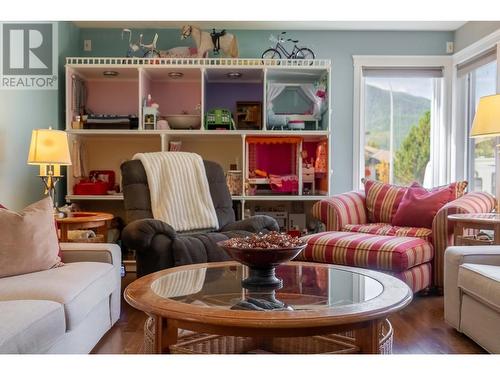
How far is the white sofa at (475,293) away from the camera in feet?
7.61

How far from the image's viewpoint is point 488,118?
333 cm

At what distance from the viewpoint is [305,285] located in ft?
7.04

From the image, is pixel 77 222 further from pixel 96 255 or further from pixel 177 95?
pixel 177 95

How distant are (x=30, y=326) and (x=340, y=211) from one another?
108 inches

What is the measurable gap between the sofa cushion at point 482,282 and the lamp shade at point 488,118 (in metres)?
1.08

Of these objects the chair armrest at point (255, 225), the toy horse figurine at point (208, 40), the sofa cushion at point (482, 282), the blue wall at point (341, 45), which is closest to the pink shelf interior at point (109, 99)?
the blue wall at point (341, 45)

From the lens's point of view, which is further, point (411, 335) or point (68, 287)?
point (411, 335)

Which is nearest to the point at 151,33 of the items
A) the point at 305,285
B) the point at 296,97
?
the point at 296,97

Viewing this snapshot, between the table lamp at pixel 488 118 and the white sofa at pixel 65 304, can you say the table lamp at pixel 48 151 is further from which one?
the table lamp at pixel 488 118

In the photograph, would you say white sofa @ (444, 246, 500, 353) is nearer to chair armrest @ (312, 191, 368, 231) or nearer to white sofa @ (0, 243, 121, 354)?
chair armrest @ (312, 191, 368, 231)

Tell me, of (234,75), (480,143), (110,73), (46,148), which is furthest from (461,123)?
(46,148)

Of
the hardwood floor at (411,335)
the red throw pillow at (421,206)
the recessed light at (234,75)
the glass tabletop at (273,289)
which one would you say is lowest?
the hardwood floor at (411,335)

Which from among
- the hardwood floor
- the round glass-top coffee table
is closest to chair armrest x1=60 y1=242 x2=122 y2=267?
the hardwood floor
